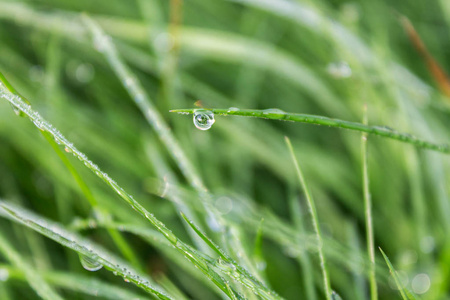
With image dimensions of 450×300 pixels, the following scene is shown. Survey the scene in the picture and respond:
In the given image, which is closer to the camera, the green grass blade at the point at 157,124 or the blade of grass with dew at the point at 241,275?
the blade of grass with dew at the point at 241,275

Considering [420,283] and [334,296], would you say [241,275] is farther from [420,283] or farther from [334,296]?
[420,283]

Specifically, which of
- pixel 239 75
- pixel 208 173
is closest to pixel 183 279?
pixel 208 173

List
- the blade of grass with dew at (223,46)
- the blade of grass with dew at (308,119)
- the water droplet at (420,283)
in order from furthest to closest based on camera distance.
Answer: the blade of grass with dew at (223,46)
the water droplet at (420,283)
the blade of grass with dew at (308,119)

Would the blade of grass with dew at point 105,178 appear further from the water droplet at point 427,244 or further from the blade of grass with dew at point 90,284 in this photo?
the water droplet at point 427,244

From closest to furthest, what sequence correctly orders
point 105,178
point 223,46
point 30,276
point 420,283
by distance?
point 105,178 < point 30,276 < point 420,283 < point 223,46

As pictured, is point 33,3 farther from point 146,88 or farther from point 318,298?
point 318,298

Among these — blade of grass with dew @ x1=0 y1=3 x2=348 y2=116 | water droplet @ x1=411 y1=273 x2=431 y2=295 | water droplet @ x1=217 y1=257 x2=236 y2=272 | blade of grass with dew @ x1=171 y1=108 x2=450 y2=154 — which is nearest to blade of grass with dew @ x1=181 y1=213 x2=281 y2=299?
water droplet @ x1=217 y1=257 x2=236 y2=272

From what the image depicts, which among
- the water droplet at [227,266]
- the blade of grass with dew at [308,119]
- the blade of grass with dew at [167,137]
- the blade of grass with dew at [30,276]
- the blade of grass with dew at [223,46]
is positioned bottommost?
the blade of grass with dew at [30,276]

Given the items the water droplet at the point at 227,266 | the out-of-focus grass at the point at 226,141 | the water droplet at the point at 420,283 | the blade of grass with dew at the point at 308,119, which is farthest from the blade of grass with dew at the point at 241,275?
the water droplet at the point at 420,283

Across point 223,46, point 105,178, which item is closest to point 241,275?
point 105,178
